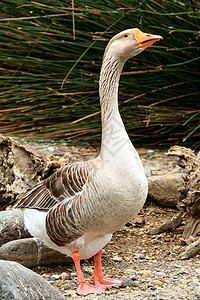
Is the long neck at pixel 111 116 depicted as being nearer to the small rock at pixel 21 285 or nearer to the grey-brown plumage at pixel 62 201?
the grey-brown plumage at pixel 62 201

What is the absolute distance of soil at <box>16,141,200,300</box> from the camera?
335 centimetres

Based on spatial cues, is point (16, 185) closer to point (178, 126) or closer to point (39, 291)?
point (39, 291)

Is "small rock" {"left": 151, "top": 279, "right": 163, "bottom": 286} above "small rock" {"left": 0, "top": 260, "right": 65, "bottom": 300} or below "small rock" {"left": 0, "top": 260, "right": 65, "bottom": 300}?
below

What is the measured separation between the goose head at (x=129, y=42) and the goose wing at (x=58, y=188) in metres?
0.89

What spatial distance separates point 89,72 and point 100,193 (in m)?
3.28

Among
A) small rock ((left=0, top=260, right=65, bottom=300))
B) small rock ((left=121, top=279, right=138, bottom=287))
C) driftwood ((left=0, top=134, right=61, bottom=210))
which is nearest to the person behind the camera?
small rock ((left=0, top=260, right=65, bottom=300))

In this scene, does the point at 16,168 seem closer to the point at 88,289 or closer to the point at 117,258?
the point at 117,258

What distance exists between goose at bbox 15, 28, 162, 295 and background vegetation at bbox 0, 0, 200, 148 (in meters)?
2.15

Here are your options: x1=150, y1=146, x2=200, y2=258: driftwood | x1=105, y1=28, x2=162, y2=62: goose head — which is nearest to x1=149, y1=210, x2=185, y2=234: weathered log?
x1=150, y1=146, x2=200, y2=258: driftwood

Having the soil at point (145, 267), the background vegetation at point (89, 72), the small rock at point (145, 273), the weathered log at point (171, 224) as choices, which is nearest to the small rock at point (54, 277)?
the soil at point (145, 267)

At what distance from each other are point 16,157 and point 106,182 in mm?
1705

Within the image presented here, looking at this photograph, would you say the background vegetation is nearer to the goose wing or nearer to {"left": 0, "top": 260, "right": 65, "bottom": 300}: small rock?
the goose wing

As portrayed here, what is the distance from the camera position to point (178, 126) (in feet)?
20.5

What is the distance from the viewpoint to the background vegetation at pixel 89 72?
19.0 feet
